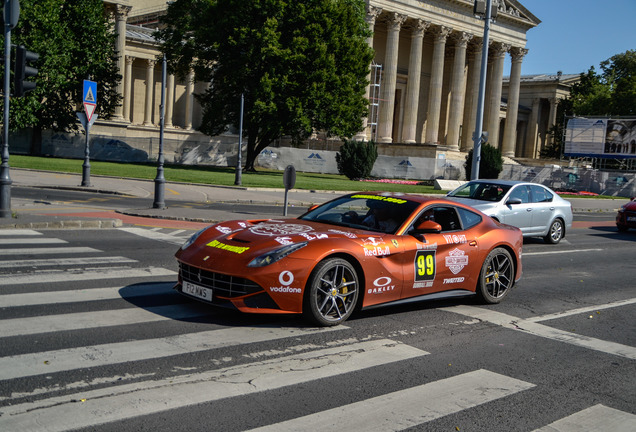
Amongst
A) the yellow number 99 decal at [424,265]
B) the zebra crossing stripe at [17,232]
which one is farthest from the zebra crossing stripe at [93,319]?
the zebra crossing stripe at [17,232]

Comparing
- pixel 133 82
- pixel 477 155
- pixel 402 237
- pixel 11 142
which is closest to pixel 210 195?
pixel 477 155

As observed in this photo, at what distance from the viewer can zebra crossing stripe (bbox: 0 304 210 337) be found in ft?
20.1

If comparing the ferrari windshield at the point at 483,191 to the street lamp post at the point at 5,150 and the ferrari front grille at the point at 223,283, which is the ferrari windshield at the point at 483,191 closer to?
the street lamp post at the point at 5,150

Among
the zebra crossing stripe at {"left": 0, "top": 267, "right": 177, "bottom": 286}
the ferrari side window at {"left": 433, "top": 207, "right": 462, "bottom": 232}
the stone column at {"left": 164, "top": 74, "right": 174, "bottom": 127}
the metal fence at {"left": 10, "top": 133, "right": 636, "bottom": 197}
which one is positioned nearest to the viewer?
the zebra crossing stripe at {"left": 0, "top": 267, "right": 177, "bottom": 286}

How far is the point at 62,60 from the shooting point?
159ft

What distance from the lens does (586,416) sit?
4.87 metres

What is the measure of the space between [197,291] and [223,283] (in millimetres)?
413

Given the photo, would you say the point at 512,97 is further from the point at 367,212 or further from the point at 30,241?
the point at 367,212

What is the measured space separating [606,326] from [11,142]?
54545 millimetres

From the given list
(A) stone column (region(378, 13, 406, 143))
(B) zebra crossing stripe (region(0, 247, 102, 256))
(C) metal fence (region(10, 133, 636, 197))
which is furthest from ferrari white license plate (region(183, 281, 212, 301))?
(A) stone column (region(378, 13, 406, 143))

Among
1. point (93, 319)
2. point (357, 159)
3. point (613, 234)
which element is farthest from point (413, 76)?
point (93, 319)

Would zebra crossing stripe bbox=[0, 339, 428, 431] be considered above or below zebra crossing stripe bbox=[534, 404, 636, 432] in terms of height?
above

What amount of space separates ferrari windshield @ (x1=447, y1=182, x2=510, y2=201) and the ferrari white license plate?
441 inches

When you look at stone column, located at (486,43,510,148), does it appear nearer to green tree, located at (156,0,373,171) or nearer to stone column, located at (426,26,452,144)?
stone column, located at (426,26,452,144)
